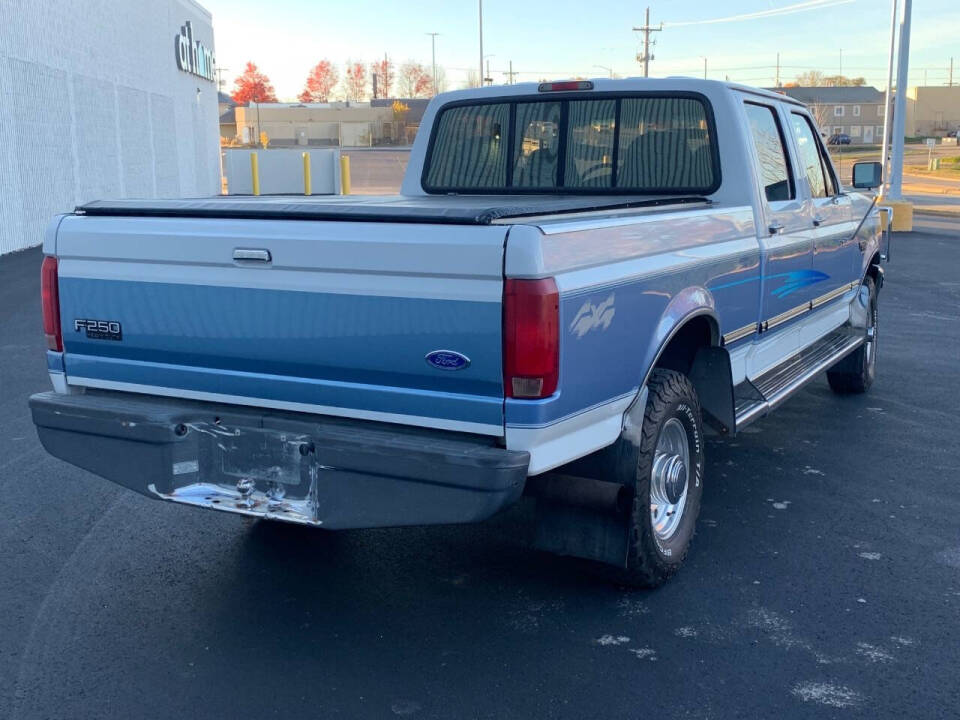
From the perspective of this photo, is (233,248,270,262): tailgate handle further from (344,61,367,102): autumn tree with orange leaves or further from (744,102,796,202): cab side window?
(344,61,367,102): autumn tree with orange leaves

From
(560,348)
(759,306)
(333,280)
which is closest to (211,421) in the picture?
(333,280)

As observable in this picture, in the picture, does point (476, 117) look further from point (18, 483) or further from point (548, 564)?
point (18, 483)

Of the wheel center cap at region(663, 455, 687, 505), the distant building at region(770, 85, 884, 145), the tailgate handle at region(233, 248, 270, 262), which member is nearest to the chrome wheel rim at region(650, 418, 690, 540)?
the wheel center cap at region(663, 455, 687, 505)

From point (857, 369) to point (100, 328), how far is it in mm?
5840

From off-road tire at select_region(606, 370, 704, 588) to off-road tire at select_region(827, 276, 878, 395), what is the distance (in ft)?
12.1

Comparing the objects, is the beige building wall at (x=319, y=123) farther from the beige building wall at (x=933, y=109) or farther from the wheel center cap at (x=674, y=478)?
the wheel center cap at (x=674, y=478)

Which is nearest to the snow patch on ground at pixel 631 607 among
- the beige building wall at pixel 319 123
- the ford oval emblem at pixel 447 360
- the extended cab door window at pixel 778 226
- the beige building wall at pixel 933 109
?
the ford oval emblem at pixel 447 360

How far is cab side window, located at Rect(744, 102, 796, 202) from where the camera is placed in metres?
5.69

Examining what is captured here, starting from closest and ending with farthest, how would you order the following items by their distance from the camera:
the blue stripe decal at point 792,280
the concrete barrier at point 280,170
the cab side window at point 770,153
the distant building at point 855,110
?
the blue stripe decal at point 792,280 → the cab side window at point 770,153 → the concrete barrier at point 280,170 → the distant building at point 855,110

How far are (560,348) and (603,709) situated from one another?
122 centimetres

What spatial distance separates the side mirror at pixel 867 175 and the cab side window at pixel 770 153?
1.26 meters

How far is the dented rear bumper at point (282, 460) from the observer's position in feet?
11.5

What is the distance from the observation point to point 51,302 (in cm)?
427

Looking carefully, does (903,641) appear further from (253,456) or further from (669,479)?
(253,456)
